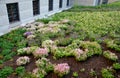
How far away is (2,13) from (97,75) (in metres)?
8.41

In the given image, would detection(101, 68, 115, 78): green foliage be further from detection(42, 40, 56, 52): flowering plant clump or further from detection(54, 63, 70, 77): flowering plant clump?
detection(42, 40, 56, 52): flowering plant clump

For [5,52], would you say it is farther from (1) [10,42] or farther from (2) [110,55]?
(2) [110,55]

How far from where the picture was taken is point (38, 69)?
6.53 m

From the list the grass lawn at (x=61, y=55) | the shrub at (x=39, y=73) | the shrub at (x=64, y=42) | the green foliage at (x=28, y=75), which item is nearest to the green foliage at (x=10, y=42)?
the grass lawn at (x=61, y=55)

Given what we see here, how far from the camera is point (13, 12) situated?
12273 millimetres

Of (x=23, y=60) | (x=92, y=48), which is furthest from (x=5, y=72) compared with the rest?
(x=92, y=48)

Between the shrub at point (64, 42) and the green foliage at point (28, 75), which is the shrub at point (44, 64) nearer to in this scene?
the green foliage at point (28, 75)

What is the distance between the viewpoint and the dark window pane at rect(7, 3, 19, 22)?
11950 millimetres

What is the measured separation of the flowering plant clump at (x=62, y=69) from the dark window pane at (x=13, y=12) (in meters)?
7.43

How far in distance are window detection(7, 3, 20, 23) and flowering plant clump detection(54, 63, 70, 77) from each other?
7.42m

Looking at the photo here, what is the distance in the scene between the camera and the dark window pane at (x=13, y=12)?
1195 centimetres

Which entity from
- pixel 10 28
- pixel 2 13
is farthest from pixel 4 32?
pixel 2 13

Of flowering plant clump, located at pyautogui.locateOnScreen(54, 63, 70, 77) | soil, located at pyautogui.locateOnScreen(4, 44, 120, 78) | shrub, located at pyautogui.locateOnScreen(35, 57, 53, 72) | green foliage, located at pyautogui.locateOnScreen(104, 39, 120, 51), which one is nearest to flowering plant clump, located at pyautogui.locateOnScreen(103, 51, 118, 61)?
soil, located at pyautogui.locateOnScreen(4, 44, 120, 78)

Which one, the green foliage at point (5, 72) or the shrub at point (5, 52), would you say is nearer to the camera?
the green foliage at point (5, 72)
